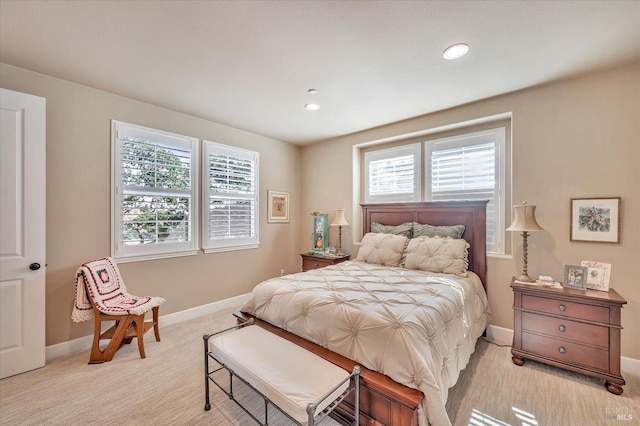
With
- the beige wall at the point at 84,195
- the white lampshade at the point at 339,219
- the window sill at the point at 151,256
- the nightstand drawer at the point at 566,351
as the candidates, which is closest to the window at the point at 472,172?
the nightstand drawer at the point at 566,351

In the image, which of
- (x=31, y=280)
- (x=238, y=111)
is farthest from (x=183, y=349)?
(x=238, y=111)

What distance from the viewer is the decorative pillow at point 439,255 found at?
2.75m

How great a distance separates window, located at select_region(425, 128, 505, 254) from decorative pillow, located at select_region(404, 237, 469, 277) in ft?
1.87

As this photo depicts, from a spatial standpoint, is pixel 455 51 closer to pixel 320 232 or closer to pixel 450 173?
pixel 450 173

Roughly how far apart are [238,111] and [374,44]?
1.97 meters

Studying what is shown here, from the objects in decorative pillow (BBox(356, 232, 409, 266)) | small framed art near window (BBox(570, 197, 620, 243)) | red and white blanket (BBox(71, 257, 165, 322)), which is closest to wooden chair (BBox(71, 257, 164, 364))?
red and white blanket (BBox(71, 257, 165, 322))

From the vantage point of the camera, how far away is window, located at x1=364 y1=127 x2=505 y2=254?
308cm

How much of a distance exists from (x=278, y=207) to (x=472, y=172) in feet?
9.85

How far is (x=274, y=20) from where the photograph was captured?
1762 millimetres

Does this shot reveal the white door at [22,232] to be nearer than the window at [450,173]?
Yes

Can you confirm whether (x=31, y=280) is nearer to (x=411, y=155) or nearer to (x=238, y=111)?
(x=238, y=111)

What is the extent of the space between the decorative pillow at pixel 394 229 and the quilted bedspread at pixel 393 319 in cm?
84

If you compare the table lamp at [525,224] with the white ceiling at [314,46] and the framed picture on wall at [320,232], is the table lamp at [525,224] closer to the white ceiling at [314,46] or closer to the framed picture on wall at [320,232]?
the white ceiling at [314,46]

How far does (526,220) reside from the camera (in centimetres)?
250
